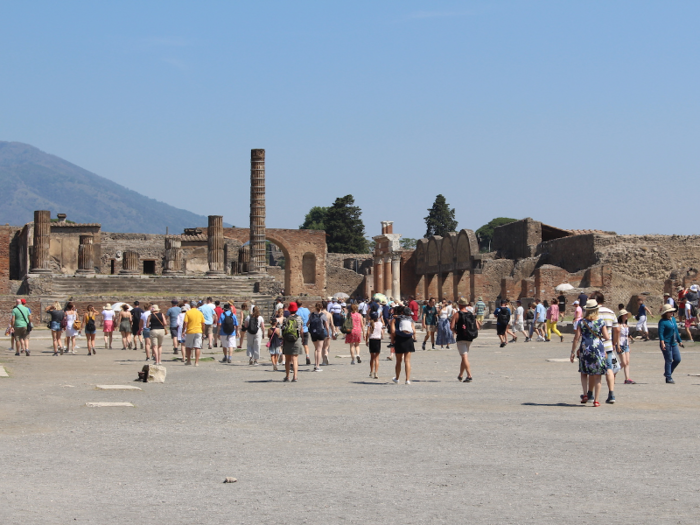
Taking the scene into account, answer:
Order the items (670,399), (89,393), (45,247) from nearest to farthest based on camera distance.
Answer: (670,399) → (89,393) → (45,247)

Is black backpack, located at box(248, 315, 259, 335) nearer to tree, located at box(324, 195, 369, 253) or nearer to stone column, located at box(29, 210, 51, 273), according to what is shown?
stone column, located at box(29, 210, 51, 273)

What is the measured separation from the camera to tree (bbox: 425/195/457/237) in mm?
95312

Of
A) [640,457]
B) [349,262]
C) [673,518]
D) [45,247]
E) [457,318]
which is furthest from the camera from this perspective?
[349,262]

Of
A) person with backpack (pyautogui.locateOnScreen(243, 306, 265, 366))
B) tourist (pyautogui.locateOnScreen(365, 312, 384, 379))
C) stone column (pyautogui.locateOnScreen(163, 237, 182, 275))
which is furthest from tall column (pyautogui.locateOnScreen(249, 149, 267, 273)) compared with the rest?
tourist (pyautogui.locateOnScreen(365, 312, 384, 379))

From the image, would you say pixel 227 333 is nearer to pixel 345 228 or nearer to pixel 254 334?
pixel 254 334

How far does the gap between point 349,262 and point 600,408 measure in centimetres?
5544

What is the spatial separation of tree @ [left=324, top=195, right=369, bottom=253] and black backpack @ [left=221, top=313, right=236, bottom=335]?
6960cm

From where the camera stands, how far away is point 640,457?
7.61m

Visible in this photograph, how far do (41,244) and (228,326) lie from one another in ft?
85.1

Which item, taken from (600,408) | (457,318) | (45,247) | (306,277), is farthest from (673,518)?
(306,277)

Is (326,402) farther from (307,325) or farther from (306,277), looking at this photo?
(306,277)

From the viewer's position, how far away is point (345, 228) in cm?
8919

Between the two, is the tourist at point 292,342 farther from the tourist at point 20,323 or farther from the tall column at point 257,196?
the tall column at point 257,196

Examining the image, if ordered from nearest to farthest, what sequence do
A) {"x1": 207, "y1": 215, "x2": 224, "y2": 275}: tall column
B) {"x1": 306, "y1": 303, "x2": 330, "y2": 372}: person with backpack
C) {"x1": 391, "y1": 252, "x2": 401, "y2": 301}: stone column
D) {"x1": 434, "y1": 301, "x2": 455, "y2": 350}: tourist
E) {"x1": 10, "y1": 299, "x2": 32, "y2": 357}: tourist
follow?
1. {"x1": 306, "y1": 303, "x2": 330, "y2": 372}: person with backpack
2. {"x1": 10, "y1": 299, "x2": 32, "y2": 357}: tourist
3. {"x1": 434, "y1": 301, "x2": 455, "y2": 350}: tourist
4. {"x1": 207, "y1": 215, "x2": 224, "y2": 275}: tall column
5. {"x1": 391, "y1": 252, "x2": 401, "y2": 301}: stone column
